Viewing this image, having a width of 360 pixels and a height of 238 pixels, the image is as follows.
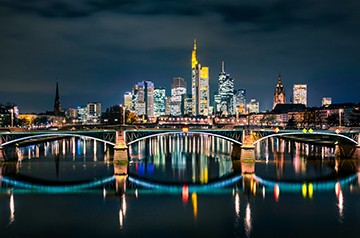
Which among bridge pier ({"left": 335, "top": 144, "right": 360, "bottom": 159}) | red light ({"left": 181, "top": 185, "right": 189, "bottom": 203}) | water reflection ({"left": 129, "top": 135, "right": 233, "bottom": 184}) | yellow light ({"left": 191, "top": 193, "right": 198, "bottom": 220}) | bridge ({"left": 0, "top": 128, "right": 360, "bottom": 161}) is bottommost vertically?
yellow light ({"left": 191, "top": 193, "right": 198, "bottom": 220})

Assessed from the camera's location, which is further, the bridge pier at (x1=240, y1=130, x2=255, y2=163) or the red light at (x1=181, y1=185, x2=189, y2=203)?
the bridge pier at (x1=240, y1=130, x2=255, y2=163)

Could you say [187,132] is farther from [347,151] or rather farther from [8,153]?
[8,153]

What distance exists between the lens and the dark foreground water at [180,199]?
3522cm

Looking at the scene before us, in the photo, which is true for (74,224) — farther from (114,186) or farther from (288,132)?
(288,132)

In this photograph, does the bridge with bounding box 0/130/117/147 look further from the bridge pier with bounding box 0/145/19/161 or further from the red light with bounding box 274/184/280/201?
the red light with bounding box 274/184/280/201

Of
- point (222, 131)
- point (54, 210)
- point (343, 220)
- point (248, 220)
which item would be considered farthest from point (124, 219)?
point (222, 131)

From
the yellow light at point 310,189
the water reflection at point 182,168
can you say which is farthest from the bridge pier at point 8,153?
the yellow light at point 310,189

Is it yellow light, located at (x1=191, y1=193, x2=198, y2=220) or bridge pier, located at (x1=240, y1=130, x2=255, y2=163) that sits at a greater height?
bridge pier, located at (x1=240, y1=130, x2=255, y2=163)

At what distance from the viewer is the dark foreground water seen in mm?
35219

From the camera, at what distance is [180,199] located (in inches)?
1794

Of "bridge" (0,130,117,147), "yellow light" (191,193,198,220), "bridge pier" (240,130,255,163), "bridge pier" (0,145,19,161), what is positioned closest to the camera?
"yellow light" (191,193,198,220)

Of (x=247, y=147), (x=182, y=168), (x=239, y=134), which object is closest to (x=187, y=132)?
(x=182, y=168)

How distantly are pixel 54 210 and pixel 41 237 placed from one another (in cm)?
803

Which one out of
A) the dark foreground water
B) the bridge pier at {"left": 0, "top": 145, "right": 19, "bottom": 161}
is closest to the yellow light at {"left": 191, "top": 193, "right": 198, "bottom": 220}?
the dark foreground water
